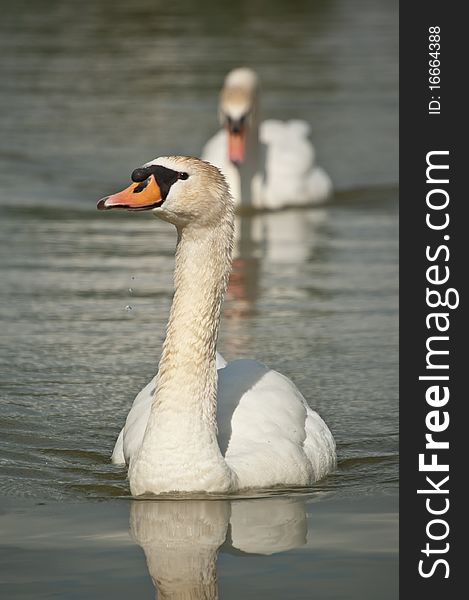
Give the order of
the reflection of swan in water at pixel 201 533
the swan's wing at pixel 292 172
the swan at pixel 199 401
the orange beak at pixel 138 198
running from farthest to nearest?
the swan's wing at pixel 292 172
the swan at pixel 199 401
the orange beak at pixel 138 198
the reflection of swan in water at pixel 201 533

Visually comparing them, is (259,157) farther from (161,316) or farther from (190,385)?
(190,385)

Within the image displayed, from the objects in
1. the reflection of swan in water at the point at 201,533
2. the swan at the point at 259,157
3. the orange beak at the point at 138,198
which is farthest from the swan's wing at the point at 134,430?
the swan at the point at 259,157

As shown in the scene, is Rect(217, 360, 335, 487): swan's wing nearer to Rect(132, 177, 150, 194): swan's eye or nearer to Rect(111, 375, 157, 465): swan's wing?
Rect(111, 375, 157, 465): swan's wing

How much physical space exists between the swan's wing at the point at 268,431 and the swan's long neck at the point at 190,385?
0.22m

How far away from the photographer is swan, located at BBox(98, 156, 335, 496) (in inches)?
295

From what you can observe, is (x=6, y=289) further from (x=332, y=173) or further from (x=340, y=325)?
(x=332, y=173)

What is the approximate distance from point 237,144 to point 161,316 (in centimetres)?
555

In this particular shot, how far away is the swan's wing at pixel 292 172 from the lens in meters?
16.7

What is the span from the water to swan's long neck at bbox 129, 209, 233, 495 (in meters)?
0.14

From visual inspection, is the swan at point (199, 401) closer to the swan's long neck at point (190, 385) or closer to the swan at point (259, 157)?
the swan's long neck at point (190, 385)

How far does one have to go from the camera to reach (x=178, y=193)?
7430 mm

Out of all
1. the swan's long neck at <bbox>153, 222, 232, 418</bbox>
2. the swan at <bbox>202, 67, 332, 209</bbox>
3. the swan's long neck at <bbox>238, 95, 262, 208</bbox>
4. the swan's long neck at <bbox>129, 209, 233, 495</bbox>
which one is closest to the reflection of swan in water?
the swan's long neck at <bbox>129, 209, 233, 495</bbox>

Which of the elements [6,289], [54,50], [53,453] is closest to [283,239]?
[6,289]

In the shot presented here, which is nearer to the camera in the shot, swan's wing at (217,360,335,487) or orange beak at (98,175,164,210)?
orange beak at (98,175,164,210)
